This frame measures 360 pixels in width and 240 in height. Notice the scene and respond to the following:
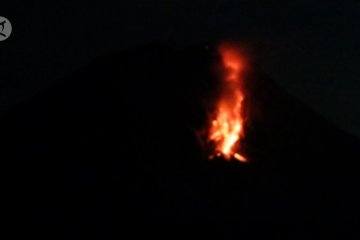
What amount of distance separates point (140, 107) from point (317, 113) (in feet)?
39.1

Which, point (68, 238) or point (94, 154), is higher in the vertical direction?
point (94, 154)

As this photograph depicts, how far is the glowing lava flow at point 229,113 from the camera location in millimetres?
27266

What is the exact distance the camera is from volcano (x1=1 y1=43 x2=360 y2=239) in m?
26.4

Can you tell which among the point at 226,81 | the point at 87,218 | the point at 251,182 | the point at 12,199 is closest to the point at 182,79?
the point at 226,81

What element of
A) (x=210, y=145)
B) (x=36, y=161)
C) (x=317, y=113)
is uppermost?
(x=317, y=113)

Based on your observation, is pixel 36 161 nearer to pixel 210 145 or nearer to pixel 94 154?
pixel 94 154

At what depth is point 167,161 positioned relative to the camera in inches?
1076

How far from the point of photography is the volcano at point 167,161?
26.4 meters

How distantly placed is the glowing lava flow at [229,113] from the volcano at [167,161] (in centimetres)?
55

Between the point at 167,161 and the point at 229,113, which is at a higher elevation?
the point at 229,113

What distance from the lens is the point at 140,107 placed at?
29.1 meters

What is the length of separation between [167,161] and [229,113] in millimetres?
3795

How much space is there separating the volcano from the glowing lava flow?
554mm

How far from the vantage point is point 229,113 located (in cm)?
2816
